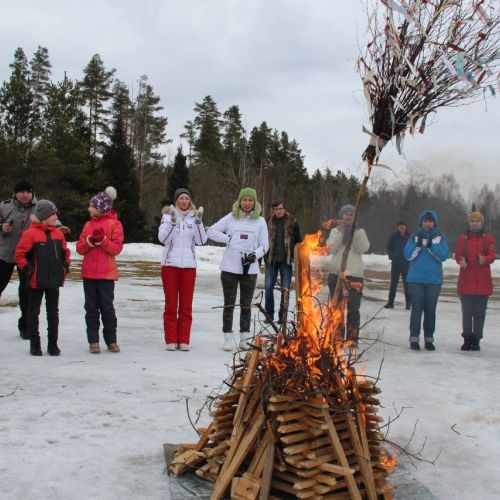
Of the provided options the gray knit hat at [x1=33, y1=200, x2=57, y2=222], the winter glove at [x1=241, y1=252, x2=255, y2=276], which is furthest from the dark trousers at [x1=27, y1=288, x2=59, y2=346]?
the winter glove at [x1=241, y1=252, x2=255, y2=276]

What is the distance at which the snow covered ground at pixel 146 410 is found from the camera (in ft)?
10.9

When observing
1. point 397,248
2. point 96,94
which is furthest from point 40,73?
point 397,248

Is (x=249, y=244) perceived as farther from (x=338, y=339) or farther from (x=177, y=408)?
(x=338, y=339)

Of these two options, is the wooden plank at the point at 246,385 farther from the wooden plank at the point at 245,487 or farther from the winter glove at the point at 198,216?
the winter glove at the point at 198,216

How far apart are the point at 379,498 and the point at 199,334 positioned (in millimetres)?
5239

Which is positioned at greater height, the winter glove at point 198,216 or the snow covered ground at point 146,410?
the winter glove at point 198,216

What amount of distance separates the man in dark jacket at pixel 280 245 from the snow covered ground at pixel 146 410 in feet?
A: 4.24

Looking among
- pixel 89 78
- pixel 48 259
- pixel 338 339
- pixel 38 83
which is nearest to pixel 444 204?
pixel 48 259

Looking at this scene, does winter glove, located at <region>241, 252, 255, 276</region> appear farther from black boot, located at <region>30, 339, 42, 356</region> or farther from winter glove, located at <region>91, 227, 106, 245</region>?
black boot, located at <region>30, 339, 42, 356</region>

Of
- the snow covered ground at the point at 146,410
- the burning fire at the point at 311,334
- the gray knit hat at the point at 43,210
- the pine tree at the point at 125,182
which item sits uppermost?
the pine tree at the point at 125,182

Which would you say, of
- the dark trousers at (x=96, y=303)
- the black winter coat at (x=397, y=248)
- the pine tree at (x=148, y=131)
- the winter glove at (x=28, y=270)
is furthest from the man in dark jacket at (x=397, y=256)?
the pine tree at (x=148, y=131)

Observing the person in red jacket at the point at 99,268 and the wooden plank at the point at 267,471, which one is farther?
the person in red jacket at the point at 99,268

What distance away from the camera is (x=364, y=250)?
7.54 m

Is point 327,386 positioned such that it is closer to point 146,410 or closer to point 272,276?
point 146,410
